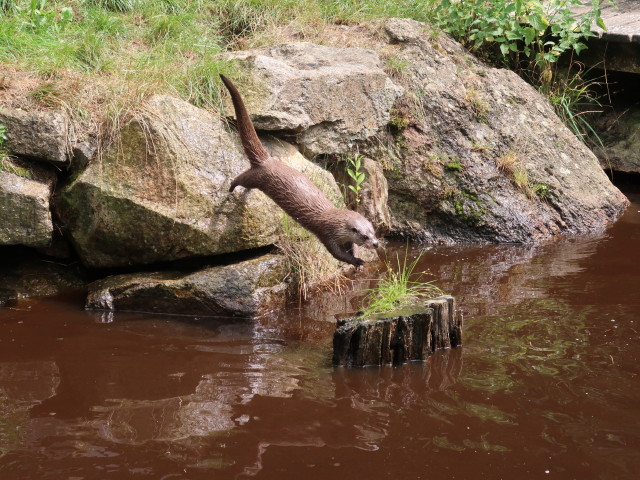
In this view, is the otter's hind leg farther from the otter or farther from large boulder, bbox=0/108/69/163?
large boulder, bbox=0/108/69/163

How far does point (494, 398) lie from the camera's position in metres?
3.34

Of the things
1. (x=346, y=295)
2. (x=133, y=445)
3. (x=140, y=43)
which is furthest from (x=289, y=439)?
(x=140, y=43)

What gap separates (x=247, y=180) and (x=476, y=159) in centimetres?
256

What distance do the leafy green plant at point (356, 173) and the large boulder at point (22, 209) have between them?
2167mm

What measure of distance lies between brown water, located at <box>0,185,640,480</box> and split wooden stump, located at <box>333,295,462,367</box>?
→ 8 centimetres

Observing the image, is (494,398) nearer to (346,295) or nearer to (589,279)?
(346,295)

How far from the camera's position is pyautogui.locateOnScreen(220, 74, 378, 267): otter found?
172 inches

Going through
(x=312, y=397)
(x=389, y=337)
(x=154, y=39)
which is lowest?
(x=312, y=397)

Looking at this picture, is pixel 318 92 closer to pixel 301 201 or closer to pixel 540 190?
pixel 301 201

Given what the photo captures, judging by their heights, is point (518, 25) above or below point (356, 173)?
above

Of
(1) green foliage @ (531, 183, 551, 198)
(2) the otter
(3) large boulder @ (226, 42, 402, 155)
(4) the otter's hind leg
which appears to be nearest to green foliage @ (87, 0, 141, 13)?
(3) large boulder @ (226, 42, 402, 155)

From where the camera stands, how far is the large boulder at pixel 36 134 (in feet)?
15.4

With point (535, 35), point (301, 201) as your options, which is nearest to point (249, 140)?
point (301, 201)

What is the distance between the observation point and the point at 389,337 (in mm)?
3727
